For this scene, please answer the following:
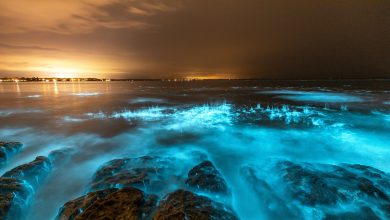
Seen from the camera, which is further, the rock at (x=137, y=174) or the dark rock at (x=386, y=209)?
the rock at (x=137, y=174)

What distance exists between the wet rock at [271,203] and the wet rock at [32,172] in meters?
7.64

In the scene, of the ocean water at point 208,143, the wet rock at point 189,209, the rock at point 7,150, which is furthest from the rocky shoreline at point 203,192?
the rock at point 7,150

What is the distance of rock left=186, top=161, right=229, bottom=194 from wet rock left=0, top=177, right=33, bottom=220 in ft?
16.1

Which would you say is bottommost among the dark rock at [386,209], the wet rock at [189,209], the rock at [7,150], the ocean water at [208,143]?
the ocean water at [208,143]

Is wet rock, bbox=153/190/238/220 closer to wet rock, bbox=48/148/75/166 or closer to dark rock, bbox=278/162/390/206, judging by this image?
dark rock, bbox=278/162/390/206

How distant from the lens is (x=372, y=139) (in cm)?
1423

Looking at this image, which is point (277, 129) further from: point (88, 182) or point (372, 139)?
point (88, 182)

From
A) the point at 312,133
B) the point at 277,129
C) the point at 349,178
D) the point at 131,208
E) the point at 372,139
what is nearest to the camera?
the point at 131,208

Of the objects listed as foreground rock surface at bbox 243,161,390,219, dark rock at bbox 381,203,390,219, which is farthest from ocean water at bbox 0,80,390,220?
dark rock at bbox 381,203,390,219

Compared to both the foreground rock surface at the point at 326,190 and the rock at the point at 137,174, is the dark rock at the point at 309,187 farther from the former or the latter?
the rock at the point at 137,174

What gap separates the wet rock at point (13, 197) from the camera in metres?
6.32

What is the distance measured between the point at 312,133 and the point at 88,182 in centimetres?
1347

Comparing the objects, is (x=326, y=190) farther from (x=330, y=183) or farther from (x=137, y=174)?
(x=137, y=174)

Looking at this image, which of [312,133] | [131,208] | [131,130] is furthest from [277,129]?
[131,208]
